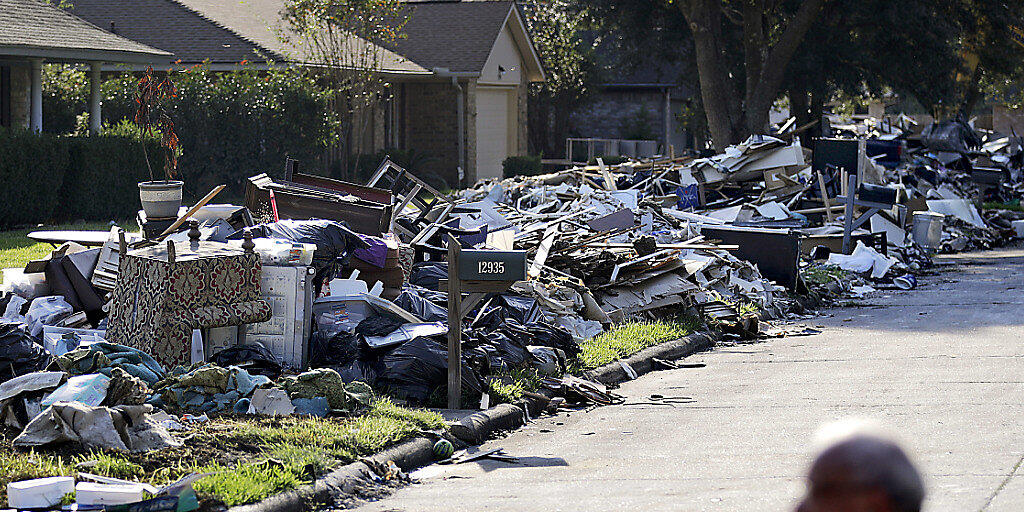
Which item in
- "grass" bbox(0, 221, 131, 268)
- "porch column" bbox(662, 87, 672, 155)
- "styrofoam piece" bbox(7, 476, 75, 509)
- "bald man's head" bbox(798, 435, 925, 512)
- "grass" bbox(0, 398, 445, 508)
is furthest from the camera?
"porch column" bbox(662, 87, 672, 155)

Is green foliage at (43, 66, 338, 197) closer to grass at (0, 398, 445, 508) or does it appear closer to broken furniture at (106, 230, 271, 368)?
broken furniture at (106, 230, 271, 368)

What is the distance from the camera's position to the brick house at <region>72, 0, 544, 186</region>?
95.1 ft

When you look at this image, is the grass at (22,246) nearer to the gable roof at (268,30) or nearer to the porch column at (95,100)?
the porch column at (95,100)

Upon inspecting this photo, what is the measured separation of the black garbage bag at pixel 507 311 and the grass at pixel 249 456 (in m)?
2.85

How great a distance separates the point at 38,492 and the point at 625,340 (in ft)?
22.6

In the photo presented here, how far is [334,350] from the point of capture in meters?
9.30

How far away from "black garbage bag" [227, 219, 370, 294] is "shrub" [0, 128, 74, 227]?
969 centimetres

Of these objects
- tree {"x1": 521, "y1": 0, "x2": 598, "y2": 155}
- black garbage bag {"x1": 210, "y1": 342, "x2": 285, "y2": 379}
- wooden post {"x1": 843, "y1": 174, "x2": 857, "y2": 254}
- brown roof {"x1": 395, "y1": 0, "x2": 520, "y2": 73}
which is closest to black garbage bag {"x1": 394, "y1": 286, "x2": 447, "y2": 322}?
black garbage bag {"x1": 210, "y1": 342, "x2": 285, "y2": 379}

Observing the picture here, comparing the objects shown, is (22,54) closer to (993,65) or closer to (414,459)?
(414,459)

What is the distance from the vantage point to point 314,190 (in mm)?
12703

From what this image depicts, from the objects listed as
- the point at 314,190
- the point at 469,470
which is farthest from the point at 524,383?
the point at 314,190

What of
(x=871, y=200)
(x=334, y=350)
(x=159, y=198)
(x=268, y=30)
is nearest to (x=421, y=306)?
(x=334, y=350)

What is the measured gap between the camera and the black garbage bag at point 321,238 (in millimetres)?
10266

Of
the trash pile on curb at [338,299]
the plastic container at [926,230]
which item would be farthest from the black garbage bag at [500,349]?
the plastic container at [926,230]
